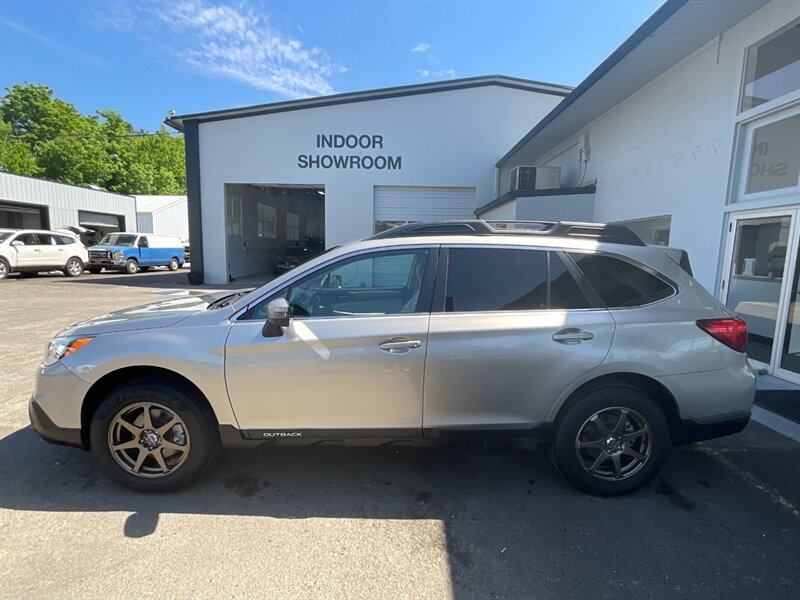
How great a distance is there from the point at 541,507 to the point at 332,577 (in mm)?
1370

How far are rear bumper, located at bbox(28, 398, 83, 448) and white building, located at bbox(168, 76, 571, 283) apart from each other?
12266 mm

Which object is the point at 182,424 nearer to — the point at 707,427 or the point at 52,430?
the point at 52,430

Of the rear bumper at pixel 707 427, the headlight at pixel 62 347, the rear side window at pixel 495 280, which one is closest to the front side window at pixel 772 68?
the rear bumper at pixel 707 427

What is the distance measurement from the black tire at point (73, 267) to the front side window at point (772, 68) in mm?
21290

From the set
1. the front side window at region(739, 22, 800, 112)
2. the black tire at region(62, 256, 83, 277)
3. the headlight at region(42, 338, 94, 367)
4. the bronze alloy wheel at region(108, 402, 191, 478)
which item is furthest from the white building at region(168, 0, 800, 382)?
the headlight at region(42, 338, 94, 367)

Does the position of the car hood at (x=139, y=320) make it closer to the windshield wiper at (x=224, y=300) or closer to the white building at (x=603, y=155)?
the windshield wiper at (x=224, y=300)

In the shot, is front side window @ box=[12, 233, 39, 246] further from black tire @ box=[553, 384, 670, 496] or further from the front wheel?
black tire @ box=[553, 384, 670, 496]

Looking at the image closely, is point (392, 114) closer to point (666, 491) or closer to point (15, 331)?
point (15, 331)

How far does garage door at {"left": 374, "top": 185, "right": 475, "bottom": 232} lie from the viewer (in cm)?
1445

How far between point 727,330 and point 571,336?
107 centimetres

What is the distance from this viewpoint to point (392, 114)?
13945 millimetres

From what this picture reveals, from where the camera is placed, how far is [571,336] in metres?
2.58

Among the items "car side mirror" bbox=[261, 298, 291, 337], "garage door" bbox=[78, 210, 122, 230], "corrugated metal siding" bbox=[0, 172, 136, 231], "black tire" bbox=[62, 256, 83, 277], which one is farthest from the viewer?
"garage door" bbox=[78, 210, 122, 230]

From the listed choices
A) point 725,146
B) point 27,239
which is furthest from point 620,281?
point 27,239
